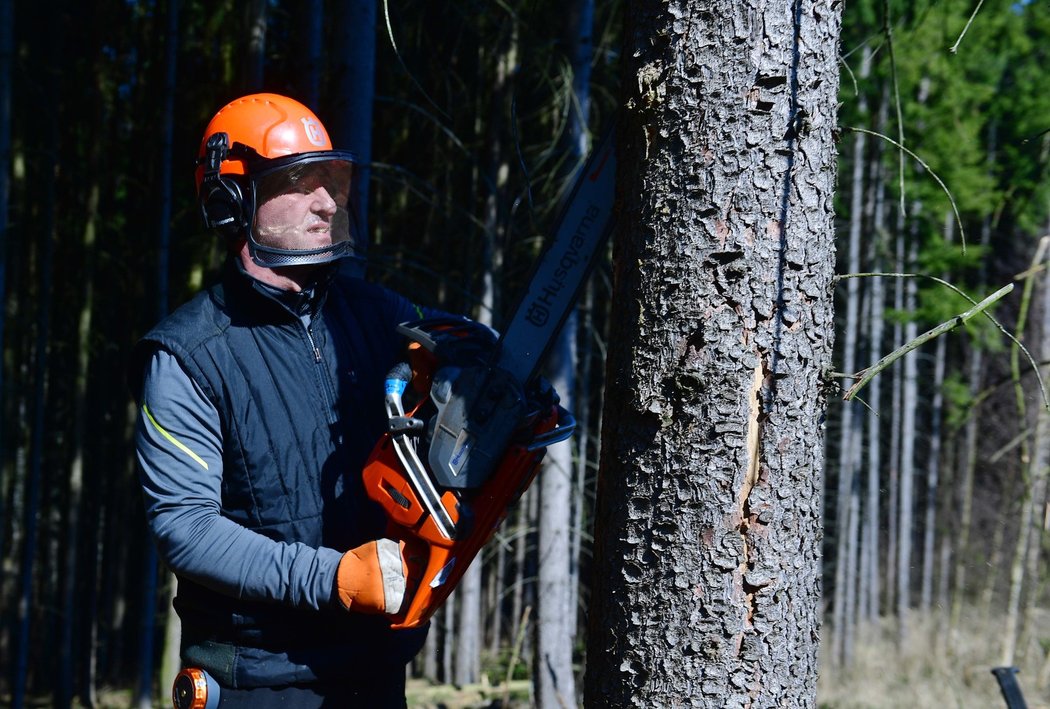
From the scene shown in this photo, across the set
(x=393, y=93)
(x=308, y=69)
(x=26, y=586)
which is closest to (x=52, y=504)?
(x=26, y=586)

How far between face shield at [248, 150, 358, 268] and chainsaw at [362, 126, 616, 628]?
1.18 feet

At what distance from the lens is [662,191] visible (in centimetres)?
172

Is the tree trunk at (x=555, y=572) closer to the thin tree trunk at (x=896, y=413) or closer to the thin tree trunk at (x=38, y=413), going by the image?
the thin tree trunk at (x=38, y=413)

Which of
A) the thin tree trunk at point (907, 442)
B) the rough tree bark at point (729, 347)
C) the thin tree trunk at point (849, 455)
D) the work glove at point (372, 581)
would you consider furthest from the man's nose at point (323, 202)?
the thin tree trunk at point (907, 442)

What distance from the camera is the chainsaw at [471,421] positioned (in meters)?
2.09

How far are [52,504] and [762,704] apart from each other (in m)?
13.4

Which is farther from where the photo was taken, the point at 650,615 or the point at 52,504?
the point at 52,504

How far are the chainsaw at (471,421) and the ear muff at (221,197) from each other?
1.81 feet

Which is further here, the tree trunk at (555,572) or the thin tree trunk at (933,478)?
Result: the thin tree trunk at (933,478)

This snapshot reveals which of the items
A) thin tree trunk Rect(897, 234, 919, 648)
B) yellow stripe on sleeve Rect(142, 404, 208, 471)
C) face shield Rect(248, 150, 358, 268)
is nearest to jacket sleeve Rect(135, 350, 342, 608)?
yellow stripe on sleeve Rect(142, 404, 208, 471)

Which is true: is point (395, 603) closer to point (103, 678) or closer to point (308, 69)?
point (308, 69)

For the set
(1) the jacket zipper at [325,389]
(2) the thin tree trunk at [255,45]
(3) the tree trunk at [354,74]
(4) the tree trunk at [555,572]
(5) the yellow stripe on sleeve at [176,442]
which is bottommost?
(4) the tree trunk at [555,572]

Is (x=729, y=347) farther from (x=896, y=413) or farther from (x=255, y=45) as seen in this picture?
(x=896, y=413)

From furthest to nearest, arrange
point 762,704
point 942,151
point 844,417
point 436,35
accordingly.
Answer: point 844,417 → point 942,151 → point 436,35 → point 762,704
